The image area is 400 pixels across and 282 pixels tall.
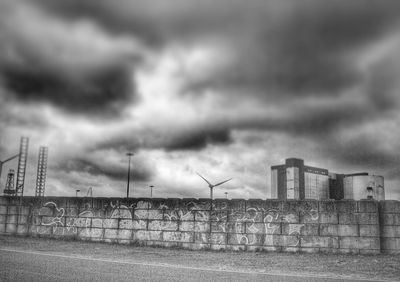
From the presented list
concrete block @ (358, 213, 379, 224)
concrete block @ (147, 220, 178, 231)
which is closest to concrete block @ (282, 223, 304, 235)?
concrete block @ (358, 213, 379, 224)

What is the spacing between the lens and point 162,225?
556 inches

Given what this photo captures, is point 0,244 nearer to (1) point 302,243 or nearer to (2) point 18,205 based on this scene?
(2) point 18,205

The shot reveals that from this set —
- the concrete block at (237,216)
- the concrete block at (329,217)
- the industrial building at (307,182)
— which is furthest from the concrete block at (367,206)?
the industrial building at (307,182)

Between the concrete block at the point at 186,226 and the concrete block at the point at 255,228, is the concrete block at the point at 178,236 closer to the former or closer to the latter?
the concrete block at the point at 186,226

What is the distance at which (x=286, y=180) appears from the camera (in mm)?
132125

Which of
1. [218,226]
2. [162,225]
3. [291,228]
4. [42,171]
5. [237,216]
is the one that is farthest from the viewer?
[42,171]

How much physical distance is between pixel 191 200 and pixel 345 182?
121135 millimetres

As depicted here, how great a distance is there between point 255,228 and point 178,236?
290cm

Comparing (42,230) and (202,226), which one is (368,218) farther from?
(42,230)

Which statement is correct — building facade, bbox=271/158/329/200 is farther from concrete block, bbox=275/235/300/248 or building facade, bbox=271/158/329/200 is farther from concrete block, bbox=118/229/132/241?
concrete block, bbox=118/229/132/241

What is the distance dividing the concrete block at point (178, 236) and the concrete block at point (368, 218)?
5.95 m

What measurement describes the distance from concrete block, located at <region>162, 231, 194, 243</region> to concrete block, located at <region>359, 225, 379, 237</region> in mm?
5940

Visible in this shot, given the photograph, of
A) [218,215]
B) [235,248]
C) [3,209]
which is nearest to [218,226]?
[218,215]

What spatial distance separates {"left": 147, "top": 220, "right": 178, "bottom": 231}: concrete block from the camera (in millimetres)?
14000
